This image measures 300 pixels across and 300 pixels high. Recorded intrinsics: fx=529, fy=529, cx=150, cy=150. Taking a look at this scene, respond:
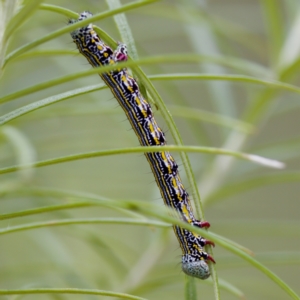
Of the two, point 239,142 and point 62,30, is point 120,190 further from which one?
point 62,30

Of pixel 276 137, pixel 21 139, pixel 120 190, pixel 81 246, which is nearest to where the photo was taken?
pixel 21 139

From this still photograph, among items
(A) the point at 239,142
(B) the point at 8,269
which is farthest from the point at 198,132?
(B) the point at 8,269

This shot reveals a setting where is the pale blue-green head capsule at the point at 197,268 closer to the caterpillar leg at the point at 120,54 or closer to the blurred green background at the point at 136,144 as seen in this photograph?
the blurred green background at the point at 136,144

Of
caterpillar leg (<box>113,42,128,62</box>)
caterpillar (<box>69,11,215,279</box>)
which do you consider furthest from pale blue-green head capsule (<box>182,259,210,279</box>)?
caterpillar leg (<box>113,42,128,62</box>)

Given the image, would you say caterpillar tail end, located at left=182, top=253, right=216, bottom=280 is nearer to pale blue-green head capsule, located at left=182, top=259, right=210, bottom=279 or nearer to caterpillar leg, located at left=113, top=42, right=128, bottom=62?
pale blue-green head capsule, located at left=182, top=259, right=210, bottom=279

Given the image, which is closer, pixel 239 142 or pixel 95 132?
pixel 239 142

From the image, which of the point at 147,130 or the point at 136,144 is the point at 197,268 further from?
the point at 136,144

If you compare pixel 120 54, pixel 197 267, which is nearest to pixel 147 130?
pixel 120 54

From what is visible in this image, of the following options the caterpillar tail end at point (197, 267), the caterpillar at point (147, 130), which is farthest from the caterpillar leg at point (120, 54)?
the caterpillar tail end at point (197, 267)
